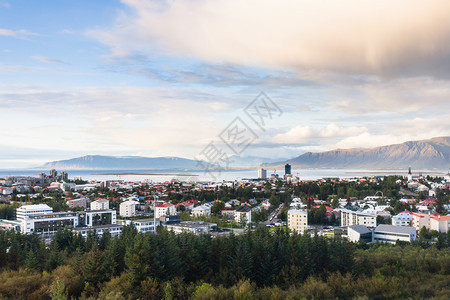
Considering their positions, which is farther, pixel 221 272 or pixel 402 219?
pixel 402 219

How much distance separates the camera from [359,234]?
1077cm

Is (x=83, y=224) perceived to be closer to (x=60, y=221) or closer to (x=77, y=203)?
(x=60, y=221)

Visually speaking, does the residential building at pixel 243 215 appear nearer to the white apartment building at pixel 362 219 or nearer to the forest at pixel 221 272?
the white apartment building at pixel 362 219

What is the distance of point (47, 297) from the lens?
4406mm

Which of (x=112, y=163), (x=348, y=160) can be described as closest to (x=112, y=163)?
(x=112, y=163)

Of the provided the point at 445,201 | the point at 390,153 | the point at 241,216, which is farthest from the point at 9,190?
the point at 390,153

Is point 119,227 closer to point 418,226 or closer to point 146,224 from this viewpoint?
point 146,224

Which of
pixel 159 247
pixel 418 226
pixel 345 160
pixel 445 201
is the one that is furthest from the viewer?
pixel 345 160

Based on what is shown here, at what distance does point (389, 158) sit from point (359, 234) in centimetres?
10684

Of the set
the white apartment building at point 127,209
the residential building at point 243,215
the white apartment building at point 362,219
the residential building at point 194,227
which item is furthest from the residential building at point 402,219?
the white apartment building at point 127,209

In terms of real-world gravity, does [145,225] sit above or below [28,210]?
below

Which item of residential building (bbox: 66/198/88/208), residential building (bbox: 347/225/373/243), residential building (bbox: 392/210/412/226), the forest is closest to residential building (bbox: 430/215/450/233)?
residential building (bbox: 392/210/412/226)

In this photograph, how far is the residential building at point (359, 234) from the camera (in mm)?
10781

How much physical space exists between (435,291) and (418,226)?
33.4 ft
